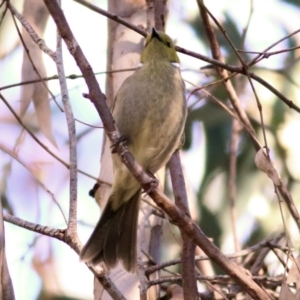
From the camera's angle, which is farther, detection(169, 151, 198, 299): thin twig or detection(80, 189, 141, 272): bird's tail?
detection(80, 189, 141, 272): bird's tail

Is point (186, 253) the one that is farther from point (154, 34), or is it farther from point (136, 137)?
point (154, 34)

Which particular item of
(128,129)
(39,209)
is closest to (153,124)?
(128,129)

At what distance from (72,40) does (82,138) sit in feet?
7.03

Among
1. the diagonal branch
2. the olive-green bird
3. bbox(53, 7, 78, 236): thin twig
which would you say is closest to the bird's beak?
the olive-green bird

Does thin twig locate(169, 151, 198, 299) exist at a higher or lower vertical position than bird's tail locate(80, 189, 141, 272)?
lower

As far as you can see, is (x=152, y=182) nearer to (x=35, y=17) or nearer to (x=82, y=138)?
(x=35, y=17)

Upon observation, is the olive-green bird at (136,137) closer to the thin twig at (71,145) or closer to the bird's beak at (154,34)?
the bird's beak at (154,34)

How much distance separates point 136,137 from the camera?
2025 mm

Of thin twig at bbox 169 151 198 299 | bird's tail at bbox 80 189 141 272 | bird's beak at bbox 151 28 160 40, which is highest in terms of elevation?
bird's beak at bbox 151 28 160 40

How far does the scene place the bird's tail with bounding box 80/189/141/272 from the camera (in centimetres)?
194

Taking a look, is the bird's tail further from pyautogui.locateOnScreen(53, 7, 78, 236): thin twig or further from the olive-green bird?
pyautogui.locateOnScreen(53, 7, 78, 236): thin twig

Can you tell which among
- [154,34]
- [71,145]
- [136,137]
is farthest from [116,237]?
[154,34]

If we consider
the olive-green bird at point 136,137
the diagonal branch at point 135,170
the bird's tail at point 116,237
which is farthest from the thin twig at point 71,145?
the olive-green bird at point 136,137

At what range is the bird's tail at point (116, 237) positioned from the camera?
1938 mm
